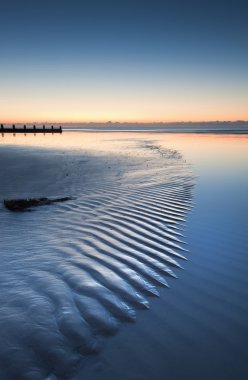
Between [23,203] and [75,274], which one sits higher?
[23,203]

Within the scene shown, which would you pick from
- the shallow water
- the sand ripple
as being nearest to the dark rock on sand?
the shallow water

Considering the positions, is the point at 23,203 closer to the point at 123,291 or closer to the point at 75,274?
the point at 75,274

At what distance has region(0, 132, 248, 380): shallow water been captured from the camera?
2.27 m

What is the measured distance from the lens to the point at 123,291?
3.24m

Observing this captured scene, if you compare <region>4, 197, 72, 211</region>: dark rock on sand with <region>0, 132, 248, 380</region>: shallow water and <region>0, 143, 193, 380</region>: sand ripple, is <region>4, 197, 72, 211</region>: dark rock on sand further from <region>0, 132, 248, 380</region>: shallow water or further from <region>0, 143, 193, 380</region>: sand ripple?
<region>0, 143, 193, 380</region>: sand ripple

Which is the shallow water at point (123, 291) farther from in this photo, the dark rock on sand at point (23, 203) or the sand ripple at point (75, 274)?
the dark rock on sand at point (23, 203)

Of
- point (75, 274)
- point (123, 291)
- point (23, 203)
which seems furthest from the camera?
point (23, 203)

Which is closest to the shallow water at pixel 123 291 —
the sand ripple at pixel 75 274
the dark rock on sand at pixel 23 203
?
the sand ripple at pixel 75 274

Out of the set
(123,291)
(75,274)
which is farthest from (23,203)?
(123,291)

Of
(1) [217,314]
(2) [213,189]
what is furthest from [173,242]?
(2) [213,189]

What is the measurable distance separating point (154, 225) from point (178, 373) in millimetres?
3465

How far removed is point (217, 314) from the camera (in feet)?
9.59

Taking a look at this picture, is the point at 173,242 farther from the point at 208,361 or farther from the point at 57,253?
the point at 208,361

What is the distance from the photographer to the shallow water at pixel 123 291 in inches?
89.2
